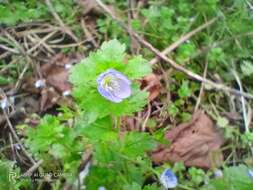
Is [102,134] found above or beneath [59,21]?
beneath

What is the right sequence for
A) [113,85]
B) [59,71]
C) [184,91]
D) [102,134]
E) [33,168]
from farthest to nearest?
1. [59,71]
2. [184,91]
3. [33,168]
4. [102,134]
5. [113,85]

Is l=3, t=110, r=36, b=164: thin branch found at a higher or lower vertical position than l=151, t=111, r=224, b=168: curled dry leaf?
higher

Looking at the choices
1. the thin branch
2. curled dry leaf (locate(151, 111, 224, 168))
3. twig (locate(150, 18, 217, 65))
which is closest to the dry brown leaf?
the thin branch

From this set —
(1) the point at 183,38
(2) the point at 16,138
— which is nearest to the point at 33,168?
(2) the point at 16,138

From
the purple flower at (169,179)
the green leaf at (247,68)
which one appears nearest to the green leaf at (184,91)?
the green leaf at (247,68)

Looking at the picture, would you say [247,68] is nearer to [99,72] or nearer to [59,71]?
[59,71]

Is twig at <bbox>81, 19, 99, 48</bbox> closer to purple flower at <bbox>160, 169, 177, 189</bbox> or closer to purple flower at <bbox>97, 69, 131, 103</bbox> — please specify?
purple flower at <bbox>160, 169, 177, 189</bbox>
